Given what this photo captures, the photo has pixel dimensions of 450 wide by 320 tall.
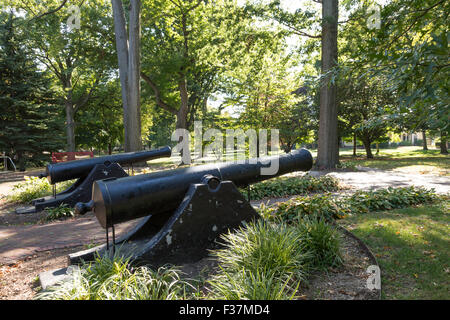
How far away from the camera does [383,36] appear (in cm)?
348

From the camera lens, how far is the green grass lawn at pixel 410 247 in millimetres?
2996

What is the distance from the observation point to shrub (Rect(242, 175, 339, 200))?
26.4 feet

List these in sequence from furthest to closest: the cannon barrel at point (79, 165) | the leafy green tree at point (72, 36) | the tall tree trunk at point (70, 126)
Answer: the tall tree trunk at point (70, 126)
the leafy green tree at point (72, 36)
the cannon barrel at point (79, 165)

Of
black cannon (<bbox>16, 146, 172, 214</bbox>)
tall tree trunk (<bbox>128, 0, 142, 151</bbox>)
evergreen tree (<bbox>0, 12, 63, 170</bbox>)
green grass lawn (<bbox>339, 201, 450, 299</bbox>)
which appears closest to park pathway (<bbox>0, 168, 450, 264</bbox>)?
black cannon (<bbox>16, 146, 172, 214</bbox>)

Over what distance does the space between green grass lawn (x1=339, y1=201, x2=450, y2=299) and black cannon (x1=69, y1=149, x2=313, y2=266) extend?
1.73 metres

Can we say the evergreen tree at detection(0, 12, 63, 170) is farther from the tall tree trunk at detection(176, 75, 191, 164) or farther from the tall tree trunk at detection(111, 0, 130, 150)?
the tall tree trunk at detection(176, 75, 191, 164)

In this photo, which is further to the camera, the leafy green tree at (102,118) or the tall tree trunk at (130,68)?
the leafy green tree at (102,118)

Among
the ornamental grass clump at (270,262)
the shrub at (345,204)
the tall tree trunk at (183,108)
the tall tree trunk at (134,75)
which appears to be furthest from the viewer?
the tall tree trunk at (183,108)

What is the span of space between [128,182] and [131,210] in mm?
311

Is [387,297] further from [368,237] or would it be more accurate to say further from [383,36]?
[383,36]

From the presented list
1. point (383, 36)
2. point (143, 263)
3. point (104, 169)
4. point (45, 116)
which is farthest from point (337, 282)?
point (45, 116)

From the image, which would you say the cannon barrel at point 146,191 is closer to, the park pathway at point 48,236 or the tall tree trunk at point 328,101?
the park pathway at point 48,236

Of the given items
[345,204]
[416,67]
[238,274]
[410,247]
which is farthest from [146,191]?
[345,204]

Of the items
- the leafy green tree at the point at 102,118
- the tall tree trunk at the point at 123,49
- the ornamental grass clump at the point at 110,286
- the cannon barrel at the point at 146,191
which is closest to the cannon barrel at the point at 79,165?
the cannon barrel at the point at 146,191
